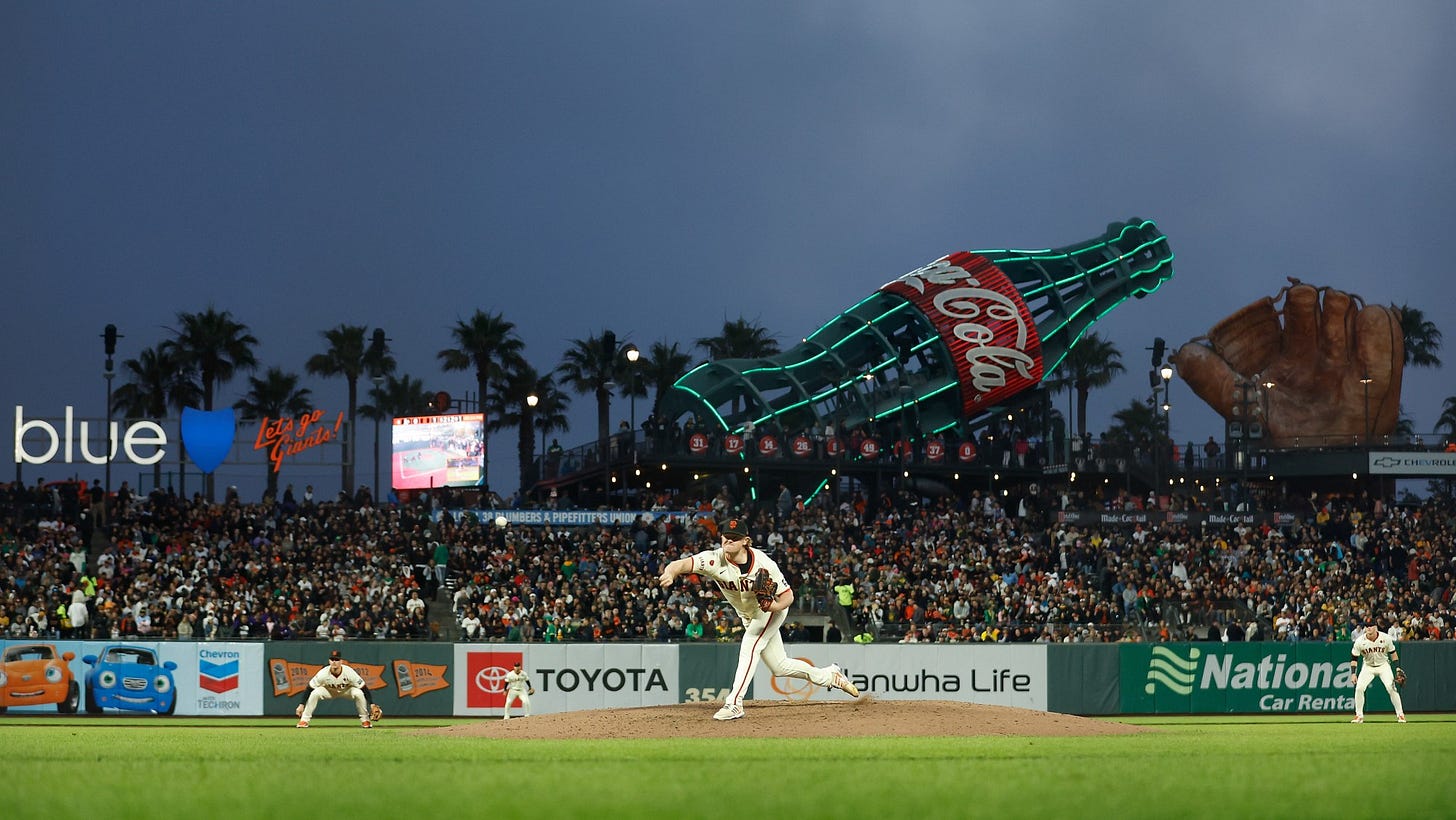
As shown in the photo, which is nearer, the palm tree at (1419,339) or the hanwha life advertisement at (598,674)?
the hanwha life advertisement at (598,674)

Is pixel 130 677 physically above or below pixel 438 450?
below

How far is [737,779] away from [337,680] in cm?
1614

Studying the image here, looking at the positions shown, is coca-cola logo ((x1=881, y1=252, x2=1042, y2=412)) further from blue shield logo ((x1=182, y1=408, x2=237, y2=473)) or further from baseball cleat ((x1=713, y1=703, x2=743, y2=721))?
baseball cleat ((x1=713, y1=703, x2=743, y2=721))

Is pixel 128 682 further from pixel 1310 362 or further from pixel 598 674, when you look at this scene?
pixel 1310 362

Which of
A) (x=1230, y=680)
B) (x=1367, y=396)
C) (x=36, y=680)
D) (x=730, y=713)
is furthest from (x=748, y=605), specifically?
(x=1367, y=396)

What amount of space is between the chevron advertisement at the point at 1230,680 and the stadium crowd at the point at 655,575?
5.38 ft

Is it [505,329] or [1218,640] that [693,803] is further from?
[505,329]

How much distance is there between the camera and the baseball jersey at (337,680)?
2558 centimetres

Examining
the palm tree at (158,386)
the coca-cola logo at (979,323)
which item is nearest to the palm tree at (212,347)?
the palm tree at (158,386)

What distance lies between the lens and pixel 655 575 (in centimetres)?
4306

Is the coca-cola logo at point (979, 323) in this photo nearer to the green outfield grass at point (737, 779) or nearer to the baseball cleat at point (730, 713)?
the baseball cleat at point (730, 713)

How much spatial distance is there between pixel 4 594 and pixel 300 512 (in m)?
10.6

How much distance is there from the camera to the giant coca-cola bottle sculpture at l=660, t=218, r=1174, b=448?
5884cm

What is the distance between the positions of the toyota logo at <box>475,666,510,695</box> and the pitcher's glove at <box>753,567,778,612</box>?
1647 cm
